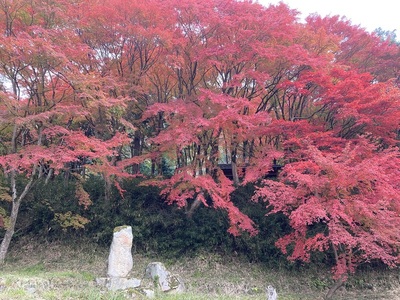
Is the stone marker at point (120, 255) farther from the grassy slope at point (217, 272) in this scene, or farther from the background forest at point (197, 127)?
the background forest at point (197, 127)

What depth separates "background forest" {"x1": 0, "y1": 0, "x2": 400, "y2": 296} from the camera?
7086 millimetres

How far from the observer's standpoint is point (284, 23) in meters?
8.79

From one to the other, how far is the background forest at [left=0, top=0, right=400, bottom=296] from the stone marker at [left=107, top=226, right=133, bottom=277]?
2.01 metres

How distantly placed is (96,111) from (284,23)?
6.33 meters

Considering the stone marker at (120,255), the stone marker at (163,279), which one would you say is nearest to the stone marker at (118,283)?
the stone marker at (120,255)

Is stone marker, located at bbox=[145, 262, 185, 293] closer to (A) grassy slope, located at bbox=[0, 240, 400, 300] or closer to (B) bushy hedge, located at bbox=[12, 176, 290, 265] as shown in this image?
(A) grassy slope, located at bbox=[0, 240, 400, 300]

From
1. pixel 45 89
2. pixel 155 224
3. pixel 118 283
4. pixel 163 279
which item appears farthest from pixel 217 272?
pixel 45 89

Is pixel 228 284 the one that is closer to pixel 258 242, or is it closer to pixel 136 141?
pixel 258 242

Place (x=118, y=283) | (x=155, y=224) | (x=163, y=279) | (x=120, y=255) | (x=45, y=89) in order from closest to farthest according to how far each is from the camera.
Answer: (x=118, y=283), (x=163, y=279), (x=120, y=255), (x=45, y=89), (x=155, y=224)

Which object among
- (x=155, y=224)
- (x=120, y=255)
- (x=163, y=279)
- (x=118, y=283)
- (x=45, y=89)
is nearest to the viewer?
(x=118, y=283)

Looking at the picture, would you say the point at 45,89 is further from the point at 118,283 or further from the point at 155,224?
the point at 118,283

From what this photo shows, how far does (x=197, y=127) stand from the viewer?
822 centimetres

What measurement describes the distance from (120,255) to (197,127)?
373cm

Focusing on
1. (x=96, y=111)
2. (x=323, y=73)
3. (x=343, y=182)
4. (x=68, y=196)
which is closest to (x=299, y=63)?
(x=323, y=73)
